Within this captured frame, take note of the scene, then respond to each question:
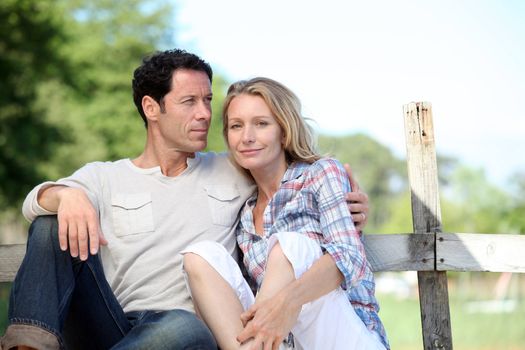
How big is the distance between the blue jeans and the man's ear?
0.86 metres

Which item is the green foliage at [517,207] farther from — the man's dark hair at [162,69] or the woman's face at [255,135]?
the woman's face at [255,135]

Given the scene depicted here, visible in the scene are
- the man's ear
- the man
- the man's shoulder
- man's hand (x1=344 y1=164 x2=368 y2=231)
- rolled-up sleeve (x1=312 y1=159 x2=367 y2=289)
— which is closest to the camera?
the man

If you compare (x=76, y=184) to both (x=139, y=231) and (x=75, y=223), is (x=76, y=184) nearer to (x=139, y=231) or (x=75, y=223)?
(x=139, y=231)

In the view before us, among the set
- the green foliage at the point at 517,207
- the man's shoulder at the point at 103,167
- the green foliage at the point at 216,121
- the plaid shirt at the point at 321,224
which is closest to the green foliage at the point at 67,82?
the green foliage at the point at 216,121

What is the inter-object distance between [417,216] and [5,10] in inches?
636

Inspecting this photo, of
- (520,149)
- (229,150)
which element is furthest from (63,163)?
(520,149)

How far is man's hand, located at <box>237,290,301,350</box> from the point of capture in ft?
8.46

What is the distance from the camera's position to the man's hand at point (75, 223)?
2729 mm

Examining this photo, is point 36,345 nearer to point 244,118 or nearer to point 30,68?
point 244,118

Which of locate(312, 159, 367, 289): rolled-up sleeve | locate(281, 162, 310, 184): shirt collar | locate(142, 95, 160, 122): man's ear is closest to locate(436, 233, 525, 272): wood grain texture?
locate(312, 159, 367, 289): rolled-up sleeve

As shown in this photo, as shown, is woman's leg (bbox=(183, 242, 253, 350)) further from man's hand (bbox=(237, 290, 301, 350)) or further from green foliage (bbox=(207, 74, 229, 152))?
green foliage (bbox=(207, 74, 229, 152))

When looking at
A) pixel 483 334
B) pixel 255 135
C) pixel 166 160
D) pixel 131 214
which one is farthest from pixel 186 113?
pixel 483 334

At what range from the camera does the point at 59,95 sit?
2275cm

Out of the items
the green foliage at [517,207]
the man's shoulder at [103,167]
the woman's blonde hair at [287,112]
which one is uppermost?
the woman's blonde hair at [287,112]
